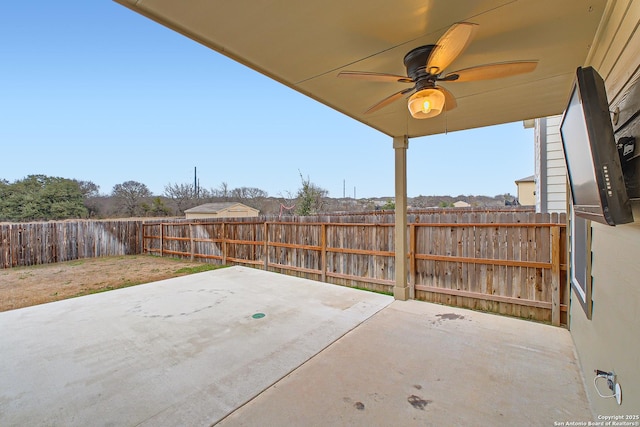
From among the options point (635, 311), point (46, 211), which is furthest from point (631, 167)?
point (46, 211)

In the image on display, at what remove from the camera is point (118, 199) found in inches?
914

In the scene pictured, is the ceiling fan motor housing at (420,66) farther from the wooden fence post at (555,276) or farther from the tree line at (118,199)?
the tree line at (118,199)

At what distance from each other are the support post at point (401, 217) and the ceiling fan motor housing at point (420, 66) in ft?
7.01

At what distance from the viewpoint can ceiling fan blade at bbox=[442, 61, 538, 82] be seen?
1.72m

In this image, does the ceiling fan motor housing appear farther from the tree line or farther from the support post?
the tree line

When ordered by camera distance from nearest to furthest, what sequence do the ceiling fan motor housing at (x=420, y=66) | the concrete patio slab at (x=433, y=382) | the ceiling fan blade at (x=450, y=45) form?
1. the ceiling fan blade at (x=450, y=45)
2. the concrete patio slab at (x=433, y=382)
3. the ceiling fan motor housing at (x=420, y=66)

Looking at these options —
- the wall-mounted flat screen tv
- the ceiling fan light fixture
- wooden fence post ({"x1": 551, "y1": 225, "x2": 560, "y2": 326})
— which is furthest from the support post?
the wall-mounted flat screen tv

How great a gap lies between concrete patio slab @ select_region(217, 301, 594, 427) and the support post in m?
1.02

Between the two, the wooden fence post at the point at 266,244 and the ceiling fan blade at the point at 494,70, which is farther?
the wooden fence post at the point at 266,244

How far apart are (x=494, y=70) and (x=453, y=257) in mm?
2732

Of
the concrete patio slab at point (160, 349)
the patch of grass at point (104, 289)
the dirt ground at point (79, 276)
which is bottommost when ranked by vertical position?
the dirt ground at point (79, 276)

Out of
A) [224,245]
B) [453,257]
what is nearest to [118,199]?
[224,245]

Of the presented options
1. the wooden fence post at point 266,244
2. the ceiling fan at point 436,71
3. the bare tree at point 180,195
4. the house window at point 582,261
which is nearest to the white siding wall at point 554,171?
the house window at point 582,261

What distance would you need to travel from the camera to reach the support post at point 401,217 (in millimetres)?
4105
